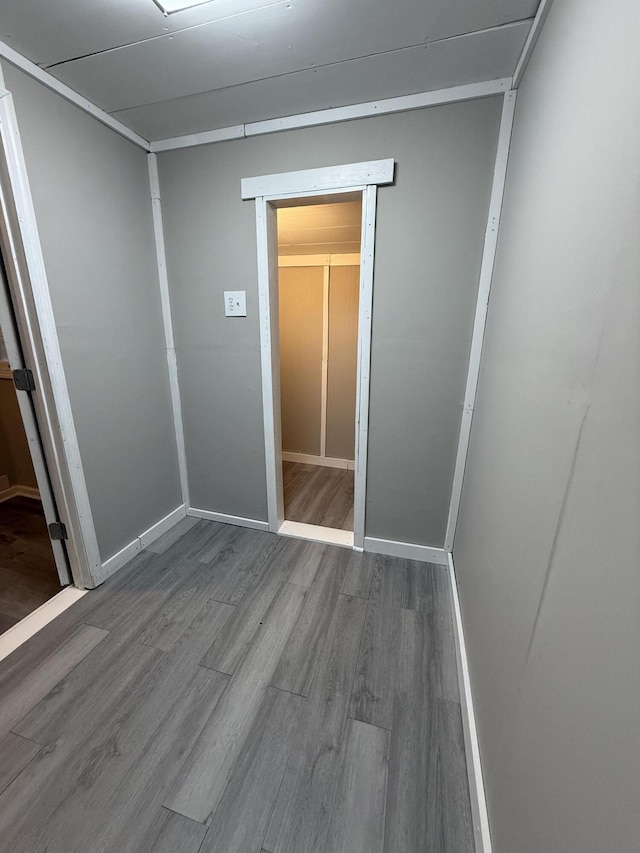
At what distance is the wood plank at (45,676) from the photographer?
1.22 m

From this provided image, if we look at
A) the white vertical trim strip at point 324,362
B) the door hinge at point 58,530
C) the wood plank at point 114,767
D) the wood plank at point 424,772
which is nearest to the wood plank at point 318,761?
→ the wood plank at point 424,772

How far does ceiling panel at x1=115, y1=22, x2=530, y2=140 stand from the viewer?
1275mm

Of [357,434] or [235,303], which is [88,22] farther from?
[357,434]

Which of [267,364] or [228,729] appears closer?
[228,729]

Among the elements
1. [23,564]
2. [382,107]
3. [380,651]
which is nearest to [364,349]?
[382,107]

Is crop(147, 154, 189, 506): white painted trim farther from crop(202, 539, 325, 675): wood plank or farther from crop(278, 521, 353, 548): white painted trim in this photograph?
crop(202, 539, 325, 675): wood plank

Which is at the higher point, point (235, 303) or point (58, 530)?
point (235, 303)

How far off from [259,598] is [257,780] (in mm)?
750

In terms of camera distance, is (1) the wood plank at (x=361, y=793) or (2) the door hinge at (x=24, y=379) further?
(2) the door hinge at (x=24, y=379)

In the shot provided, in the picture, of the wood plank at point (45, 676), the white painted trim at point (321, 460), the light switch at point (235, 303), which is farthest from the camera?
the white painted trim at point (321, 460)

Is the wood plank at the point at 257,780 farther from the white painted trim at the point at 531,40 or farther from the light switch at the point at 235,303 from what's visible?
the white painted trim at the point at 531,40

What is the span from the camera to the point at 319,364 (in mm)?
3494

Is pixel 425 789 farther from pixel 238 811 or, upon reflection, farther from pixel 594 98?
pixel 594 98

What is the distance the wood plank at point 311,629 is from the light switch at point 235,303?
1568 mm
